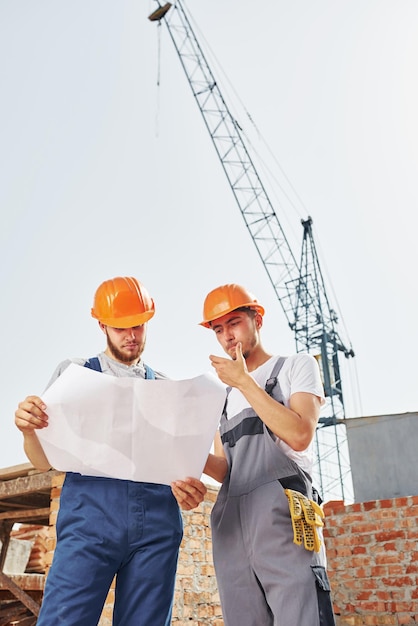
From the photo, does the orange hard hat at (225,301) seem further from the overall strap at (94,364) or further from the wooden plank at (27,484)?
the wooden plank at (27,484)

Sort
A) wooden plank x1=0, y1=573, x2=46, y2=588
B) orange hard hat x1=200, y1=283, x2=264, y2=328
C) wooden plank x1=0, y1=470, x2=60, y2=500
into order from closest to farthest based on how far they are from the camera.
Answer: orange hard hat x1=200, y1=283, x2=264, y2=328
wooden plank x1=0, y1=470, x2=60, y2=500
wooden plank x1=0, y1=573, x2=46, y2=588

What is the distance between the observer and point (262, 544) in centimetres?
198

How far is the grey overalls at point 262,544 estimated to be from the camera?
1880 mm

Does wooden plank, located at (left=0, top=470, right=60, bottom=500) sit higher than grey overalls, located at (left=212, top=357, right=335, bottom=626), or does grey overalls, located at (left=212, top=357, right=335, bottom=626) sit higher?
wooden plank, located at (left=0, top=470, right=60, bottom=500)

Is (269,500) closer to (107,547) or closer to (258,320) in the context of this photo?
(107,547)

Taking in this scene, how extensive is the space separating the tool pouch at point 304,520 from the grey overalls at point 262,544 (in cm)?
2

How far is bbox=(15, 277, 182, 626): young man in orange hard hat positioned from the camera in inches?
73.5

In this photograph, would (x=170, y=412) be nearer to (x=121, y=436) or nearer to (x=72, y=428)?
(x=121, y=436)

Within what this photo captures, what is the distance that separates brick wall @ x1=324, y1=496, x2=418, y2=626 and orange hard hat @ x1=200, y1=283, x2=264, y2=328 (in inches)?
163

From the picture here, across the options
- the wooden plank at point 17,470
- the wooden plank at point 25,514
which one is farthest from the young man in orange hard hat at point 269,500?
the wooden plank at point 25,514

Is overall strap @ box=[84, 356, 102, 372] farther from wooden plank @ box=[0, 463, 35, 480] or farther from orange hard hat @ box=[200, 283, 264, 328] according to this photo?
wooden plank @ box=[0, 463, 35, 480]

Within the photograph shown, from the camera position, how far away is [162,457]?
6.44 ft

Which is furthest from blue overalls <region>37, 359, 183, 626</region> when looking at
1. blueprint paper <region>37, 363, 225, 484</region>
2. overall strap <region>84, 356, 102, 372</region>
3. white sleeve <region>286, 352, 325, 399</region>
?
white sleeve <region>286, 352, 325, 399</region>

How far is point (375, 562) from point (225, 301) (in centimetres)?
437
